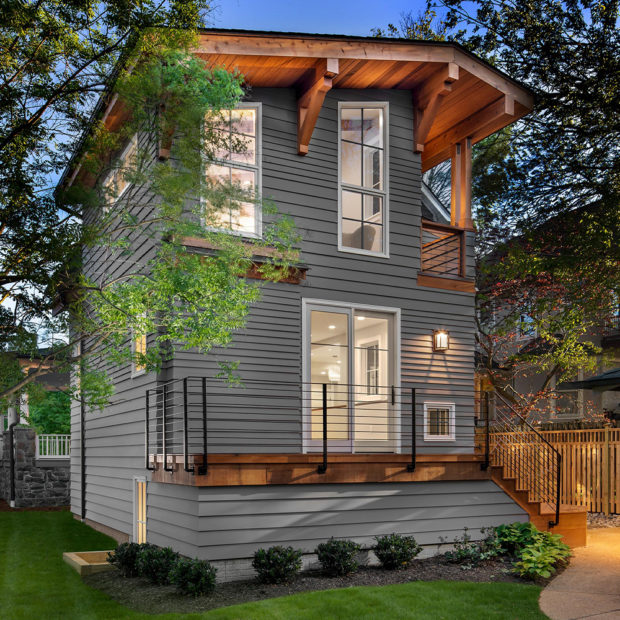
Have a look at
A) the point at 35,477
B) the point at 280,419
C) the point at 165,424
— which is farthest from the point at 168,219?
the point at 35,477

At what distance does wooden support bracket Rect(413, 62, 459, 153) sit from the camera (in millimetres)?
10766

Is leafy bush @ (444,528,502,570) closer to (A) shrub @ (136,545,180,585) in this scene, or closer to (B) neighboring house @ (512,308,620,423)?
(A) shrub @ (136,545,180,585)

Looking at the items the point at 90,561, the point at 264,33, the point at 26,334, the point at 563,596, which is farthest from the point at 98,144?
the point at 563,596

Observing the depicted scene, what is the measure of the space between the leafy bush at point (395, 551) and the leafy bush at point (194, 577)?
2239 millimetres

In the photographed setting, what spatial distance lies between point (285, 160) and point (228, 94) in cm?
227

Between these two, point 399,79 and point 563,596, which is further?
point 399,79

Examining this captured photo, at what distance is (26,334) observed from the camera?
7941 mm

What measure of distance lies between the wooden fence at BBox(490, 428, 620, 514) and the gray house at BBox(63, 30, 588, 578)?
3.17 metres

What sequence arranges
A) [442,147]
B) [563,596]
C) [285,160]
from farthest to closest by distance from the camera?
[442,147] → [285,160] → [563,596]

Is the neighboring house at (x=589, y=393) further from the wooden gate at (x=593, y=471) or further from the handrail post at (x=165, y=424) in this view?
the handrail post at (x=165, y=424)

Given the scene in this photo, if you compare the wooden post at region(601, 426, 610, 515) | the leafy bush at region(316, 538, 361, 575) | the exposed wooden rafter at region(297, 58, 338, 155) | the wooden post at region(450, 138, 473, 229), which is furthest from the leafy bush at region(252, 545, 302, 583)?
the wooden post at region(601, 426, 610, 515)

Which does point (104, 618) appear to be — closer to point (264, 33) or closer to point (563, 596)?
point (563, 596)

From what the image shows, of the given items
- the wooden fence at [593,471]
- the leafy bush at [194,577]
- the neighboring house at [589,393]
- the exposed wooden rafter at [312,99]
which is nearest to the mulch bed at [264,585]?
the leafy bush at [194,577]

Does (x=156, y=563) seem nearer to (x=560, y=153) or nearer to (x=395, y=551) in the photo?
(x=395, y=551)
